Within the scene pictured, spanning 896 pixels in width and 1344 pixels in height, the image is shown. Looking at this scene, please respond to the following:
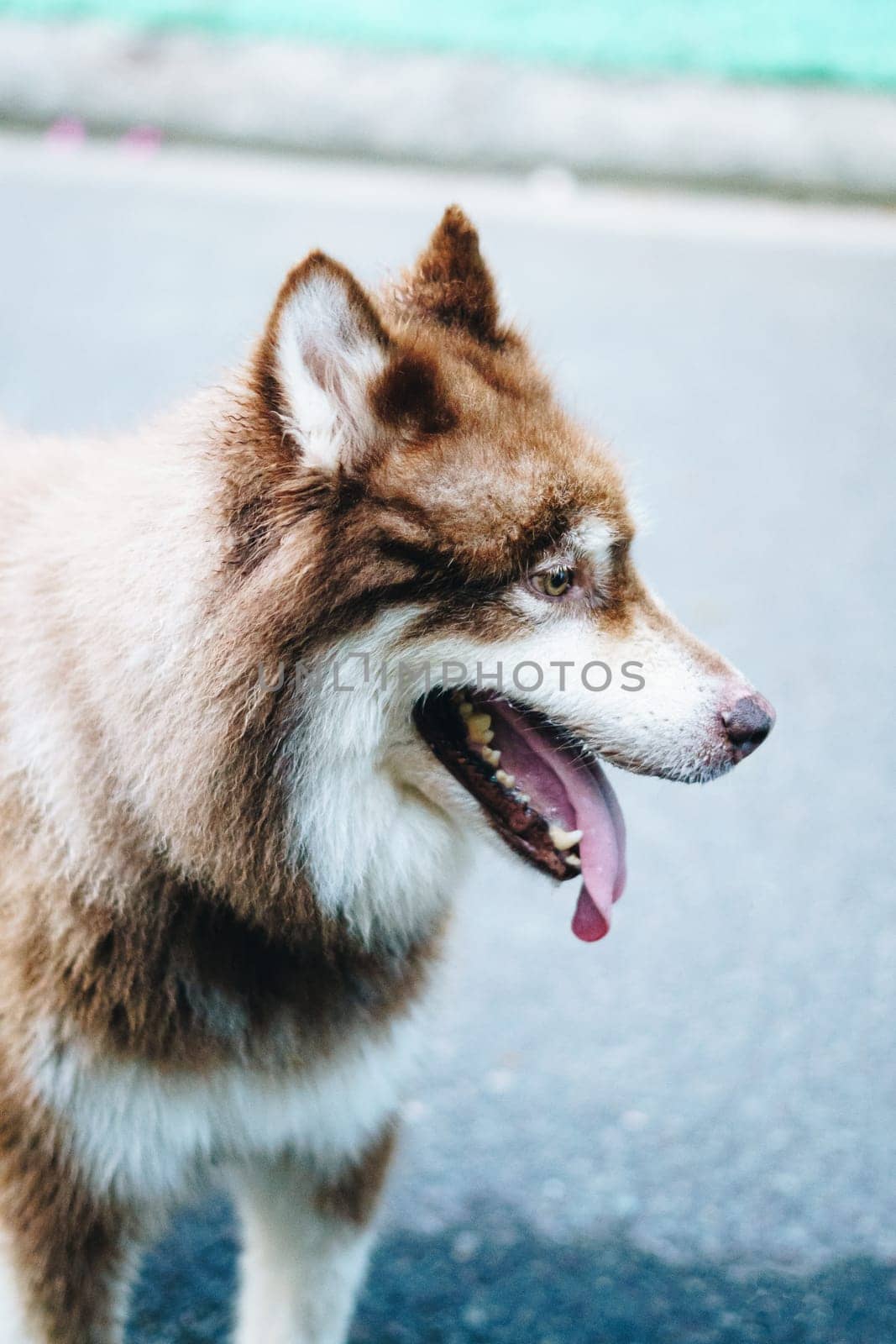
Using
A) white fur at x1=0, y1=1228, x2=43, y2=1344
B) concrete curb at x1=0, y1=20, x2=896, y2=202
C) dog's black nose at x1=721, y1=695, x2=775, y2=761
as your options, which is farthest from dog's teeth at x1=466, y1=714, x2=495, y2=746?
concrete curb at x1=0, y1=20, x2=896, y2=202

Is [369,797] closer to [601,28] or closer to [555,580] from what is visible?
[555,580]

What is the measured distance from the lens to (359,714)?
158 cm

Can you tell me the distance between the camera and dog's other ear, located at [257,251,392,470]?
4.82ft

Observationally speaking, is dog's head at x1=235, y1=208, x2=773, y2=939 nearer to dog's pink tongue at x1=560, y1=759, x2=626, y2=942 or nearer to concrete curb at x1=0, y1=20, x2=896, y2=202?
dog's pink tongue at x1=560, y1=759, x2=626, y2=942

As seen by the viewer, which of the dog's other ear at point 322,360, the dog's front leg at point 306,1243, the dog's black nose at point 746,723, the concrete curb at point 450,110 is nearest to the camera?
the dog's other ear at point 322,360

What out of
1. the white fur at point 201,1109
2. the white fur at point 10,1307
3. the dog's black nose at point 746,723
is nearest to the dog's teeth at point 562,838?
the dog's black nose at point 746,723

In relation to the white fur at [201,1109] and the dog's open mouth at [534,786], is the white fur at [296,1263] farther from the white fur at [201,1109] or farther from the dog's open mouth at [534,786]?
the dog's open mouth at [534,786]

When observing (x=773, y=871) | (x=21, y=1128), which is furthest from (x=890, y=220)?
(x=21, y=1128)

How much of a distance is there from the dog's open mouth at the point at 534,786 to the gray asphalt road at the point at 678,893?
1.37 ft

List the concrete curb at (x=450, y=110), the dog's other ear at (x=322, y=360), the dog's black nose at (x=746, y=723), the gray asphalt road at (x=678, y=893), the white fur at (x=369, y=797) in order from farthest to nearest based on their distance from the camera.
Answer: the concrete curb at (x=450, y=110) < the gray asphalt road at (x=678, y=893) < the dog's black nose at (x=746, y=723) < the white fur at (x=369, y=797) < the dog's other ear at (x=322, y=360)

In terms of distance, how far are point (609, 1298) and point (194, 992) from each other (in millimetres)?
1032

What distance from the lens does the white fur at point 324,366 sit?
1479mm

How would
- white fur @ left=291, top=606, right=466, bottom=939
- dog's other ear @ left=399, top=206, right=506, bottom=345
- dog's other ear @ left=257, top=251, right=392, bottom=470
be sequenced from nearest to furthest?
dog's other ear @ left=257, top=251, right=392, bottom=470 < white fur @ left=291, top=606, right=466, bottom=939 < dog's other ear @ left=399, top=206, right=506, bottom=345

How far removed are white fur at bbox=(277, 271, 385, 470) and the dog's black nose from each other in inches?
23.8
